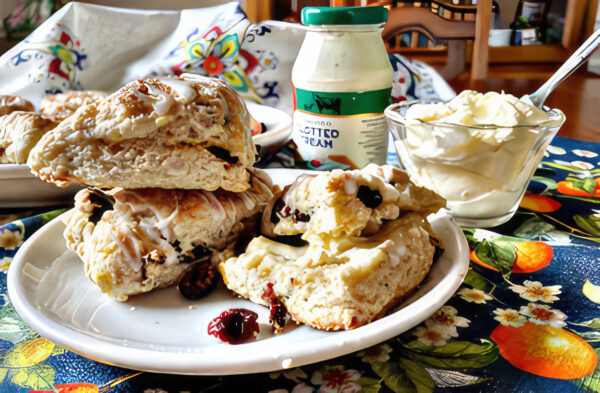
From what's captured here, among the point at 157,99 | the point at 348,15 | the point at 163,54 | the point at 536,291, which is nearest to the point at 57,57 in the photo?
the point at 163,54

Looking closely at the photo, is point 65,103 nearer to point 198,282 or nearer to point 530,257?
point 198,282

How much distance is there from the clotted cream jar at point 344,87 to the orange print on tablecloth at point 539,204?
291 mm

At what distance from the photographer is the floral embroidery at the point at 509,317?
605 mm

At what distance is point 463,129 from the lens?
0.82 m

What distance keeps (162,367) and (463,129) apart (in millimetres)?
590

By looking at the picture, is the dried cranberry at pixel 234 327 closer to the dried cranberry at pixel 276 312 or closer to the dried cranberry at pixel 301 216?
the dried cranberry at pixel 276 312

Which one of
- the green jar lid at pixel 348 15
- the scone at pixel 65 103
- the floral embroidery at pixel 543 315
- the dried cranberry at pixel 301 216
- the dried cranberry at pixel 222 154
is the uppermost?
the green jar lid at pixel 348 15

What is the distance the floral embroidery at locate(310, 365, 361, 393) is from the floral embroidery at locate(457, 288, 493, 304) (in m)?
0.22

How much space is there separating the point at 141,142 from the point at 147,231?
0.37ft

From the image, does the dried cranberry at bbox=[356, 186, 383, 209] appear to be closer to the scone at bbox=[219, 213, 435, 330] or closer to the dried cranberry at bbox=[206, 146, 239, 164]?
the scone at bbox=[219, 213, 435, 330]

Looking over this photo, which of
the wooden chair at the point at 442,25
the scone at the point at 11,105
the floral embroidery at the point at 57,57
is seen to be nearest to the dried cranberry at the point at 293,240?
the scone at the point at 11,105

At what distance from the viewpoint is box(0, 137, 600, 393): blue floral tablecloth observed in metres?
0.51

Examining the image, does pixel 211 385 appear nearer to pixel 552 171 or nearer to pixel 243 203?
pixel 243 203

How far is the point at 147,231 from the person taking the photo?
0.65 m
